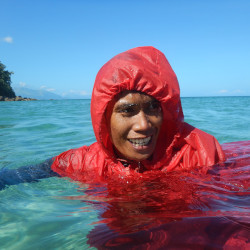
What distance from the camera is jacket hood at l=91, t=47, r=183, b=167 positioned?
2.60 metres

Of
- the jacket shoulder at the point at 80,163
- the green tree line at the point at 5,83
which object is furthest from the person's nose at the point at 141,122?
the green tree line at the point at 5,83

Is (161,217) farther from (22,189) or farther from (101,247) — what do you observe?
(22,189)

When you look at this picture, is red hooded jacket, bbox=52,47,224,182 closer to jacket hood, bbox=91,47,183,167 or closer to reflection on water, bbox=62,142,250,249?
jacket hood, bbox=91,47,183,167

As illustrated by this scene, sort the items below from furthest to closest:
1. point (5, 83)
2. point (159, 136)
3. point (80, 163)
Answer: point (5, 83) → point (80, 163) → point (159, 136)

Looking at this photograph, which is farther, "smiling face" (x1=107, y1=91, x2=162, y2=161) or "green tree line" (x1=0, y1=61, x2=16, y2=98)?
"green tree line" (x1=0, y1=61, x2=16, y2=98)

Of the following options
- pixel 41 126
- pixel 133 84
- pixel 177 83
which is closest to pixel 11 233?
pixel 133 84

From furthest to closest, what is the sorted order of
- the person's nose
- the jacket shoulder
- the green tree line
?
the green tree line < the jacket shoulder < the person's nose

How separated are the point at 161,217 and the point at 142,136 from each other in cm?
92

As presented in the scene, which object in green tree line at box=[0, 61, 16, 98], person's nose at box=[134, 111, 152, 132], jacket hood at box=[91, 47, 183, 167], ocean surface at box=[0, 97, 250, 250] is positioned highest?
green tree line at box=[0, 61, 16, 98]

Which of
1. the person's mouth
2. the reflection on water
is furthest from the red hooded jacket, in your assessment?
the person's mouth

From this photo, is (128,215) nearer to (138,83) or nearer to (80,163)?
(138,83)

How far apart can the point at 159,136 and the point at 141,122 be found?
54 centimetres

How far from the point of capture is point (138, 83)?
2.58 m

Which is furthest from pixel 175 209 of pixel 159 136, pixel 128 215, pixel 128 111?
pixel 159 136
